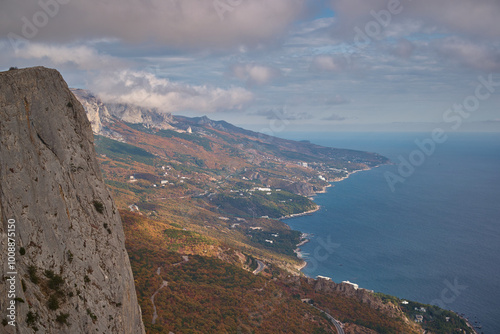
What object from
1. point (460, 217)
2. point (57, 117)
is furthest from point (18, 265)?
point (460, 217)

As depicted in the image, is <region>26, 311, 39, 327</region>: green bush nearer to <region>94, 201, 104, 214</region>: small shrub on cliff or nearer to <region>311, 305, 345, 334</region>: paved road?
<region>94, 201, 104, 214</region>: small shrub on cliff

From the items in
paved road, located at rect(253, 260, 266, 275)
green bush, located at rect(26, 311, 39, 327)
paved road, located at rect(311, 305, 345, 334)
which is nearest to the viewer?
green bush, located at rect(26, 311, 39, 327)

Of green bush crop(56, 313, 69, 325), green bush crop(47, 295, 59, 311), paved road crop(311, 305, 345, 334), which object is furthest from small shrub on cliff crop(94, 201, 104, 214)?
paved road crop(311, 305, 345, 334)

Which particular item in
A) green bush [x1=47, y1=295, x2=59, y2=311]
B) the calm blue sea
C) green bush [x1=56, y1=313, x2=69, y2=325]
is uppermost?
green bush [x1=47, y1=295, x2=59, y2=311]

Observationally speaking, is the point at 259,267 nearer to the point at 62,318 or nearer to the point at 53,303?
the point at 62,318

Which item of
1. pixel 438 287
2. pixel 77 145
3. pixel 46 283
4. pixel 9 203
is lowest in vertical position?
pixel 438 287

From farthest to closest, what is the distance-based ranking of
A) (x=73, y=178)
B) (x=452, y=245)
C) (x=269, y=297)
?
(x=452, y=245)
(x=269, y=297)
(x=73, y=178)

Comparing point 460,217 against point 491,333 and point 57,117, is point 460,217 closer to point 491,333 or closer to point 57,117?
point 491,333
